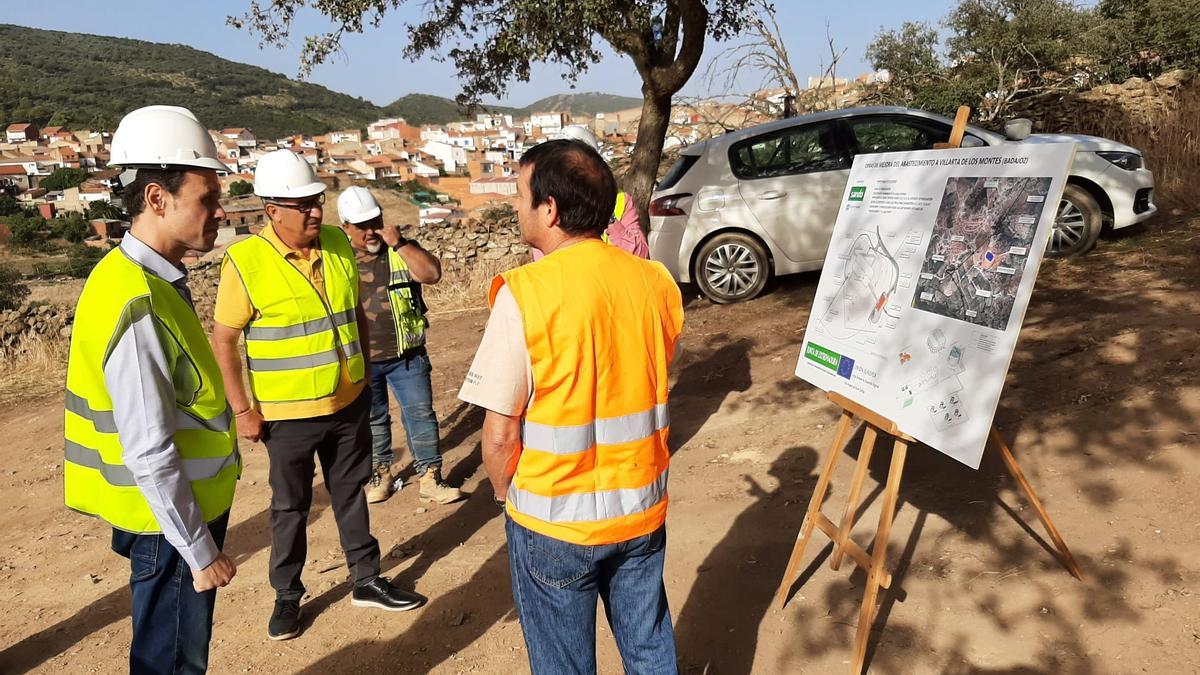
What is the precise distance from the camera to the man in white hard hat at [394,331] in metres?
3.98

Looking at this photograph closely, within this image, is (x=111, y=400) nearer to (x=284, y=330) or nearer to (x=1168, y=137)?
(x=284, y=330)

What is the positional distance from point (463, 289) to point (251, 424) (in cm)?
725

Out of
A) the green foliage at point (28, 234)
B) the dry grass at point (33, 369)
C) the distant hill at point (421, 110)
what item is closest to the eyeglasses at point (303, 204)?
the dry grass at point (33, 369)

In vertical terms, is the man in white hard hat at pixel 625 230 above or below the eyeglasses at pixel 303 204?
below

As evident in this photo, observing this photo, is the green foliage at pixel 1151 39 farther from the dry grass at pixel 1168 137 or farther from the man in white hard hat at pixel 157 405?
the man in white hard hat at pixel 157 405

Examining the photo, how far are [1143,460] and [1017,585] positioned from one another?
1.20 meters

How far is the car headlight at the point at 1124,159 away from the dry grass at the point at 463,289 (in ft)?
21.7

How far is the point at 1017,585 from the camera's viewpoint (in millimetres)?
2918

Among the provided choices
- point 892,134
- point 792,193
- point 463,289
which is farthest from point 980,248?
point 463,289

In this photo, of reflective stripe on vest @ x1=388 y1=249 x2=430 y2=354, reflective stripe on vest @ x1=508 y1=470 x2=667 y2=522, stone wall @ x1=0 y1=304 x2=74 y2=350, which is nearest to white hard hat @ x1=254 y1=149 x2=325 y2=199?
reflective stripe on vest @ x1=388 y1=249 x2=430 y2=354

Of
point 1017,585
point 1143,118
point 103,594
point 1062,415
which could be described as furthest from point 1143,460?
point 1143,118

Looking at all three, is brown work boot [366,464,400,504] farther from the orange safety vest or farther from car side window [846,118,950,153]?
car side window [846,118,950,153]

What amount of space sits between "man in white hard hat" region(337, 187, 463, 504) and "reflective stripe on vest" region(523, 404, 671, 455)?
2318mm

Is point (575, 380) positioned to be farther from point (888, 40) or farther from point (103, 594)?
point (888, 40)
